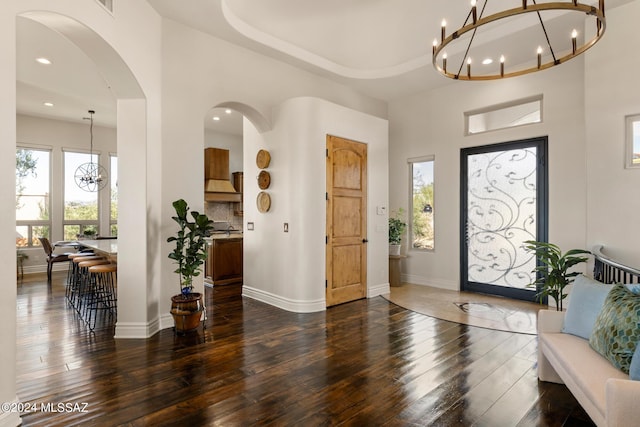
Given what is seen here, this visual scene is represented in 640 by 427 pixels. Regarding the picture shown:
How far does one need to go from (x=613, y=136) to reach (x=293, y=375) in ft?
14.4

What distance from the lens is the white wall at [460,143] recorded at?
15.3 ft

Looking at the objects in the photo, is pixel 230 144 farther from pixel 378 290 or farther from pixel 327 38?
pixel 378 290

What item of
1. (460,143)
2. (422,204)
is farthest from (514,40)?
(422,204)

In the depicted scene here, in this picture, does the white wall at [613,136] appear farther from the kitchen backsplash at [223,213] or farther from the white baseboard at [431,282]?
the kitchen backsplash at [223,213]

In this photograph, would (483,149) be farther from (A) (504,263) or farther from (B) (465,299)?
(B) (465,299)

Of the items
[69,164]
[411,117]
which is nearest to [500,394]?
[411,117]

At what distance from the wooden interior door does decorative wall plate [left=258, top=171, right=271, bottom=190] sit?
92 cm

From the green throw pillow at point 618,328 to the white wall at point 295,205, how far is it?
3163mm

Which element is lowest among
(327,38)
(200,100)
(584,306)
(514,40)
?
(584,306)

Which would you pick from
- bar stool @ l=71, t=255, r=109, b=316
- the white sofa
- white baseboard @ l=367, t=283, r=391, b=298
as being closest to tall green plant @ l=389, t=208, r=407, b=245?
white baseboard @ l=367, t=283, r=391, b=298

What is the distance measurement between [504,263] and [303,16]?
4.81 meters

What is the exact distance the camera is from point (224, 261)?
6.41m

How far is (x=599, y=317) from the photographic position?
6.95ft

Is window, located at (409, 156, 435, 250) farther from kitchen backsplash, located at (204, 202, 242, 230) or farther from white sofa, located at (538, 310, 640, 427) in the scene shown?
kitchen backsplash, located at (204, 202, 242, 230)
